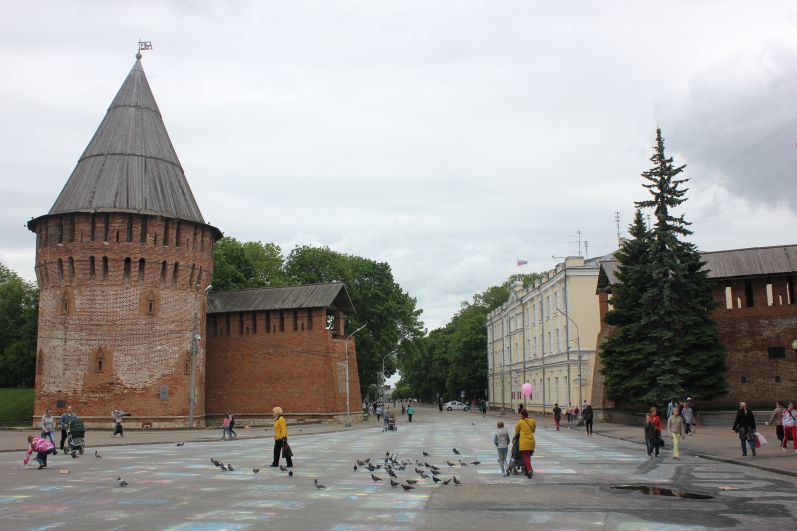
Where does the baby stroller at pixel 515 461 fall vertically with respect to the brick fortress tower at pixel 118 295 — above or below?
below

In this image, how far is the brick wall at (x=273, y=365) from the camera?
50.2 meters

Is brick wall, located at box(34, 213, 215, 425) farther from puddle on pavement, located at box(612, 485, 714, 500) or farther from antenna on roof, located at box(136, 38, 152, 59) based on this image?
puddle on pavement, located at box(612, 485, 714, 500)

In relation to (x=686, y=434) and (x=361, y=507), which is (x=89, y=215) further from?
(x=361, y=507)

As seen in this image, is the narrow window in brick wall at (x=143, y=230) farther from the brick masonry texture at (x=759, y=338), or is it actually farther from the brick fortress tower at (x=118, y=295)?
the brick masonry texture at (x=759, y=338)

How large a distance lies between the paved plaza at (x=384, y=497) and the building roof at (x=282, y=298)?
99.9ft

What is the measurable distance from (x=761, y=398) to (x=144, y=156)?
41.3 m

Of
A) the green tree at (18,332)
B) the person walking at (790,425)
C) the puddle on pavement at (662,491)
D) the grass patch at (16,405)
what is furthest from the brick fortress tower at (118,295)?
the puddle on pavement at (662,491)

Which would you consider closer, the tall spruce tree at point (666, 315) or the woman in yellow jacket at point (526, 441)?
the woman in yellow jacket at point (526, 441)

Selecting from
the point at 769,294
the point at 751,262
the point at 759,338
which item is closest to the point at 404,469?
the point at 759,338

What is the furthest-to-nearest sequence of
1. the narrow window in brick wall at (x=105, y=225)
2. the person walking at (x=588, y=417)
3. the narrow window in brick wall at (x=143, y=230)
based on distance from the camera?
the narrow window in brick wall at (x=143, y=230), the narrow window in brick wall at (x=105, y=225), the person walking at (x=588, y=417)

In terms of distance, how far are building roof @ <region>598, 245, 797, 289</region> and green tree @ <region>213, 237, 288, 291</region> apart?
37388 mm

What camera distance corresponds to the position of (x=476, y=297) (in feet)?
377

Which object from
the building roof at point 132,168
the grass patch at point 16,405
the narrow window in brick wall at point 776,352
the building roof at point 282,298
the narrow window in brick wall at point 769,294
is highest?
the building roof at point 132,168

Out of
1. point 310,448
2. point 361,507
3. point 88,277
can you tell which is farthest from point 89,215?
point 361,507
